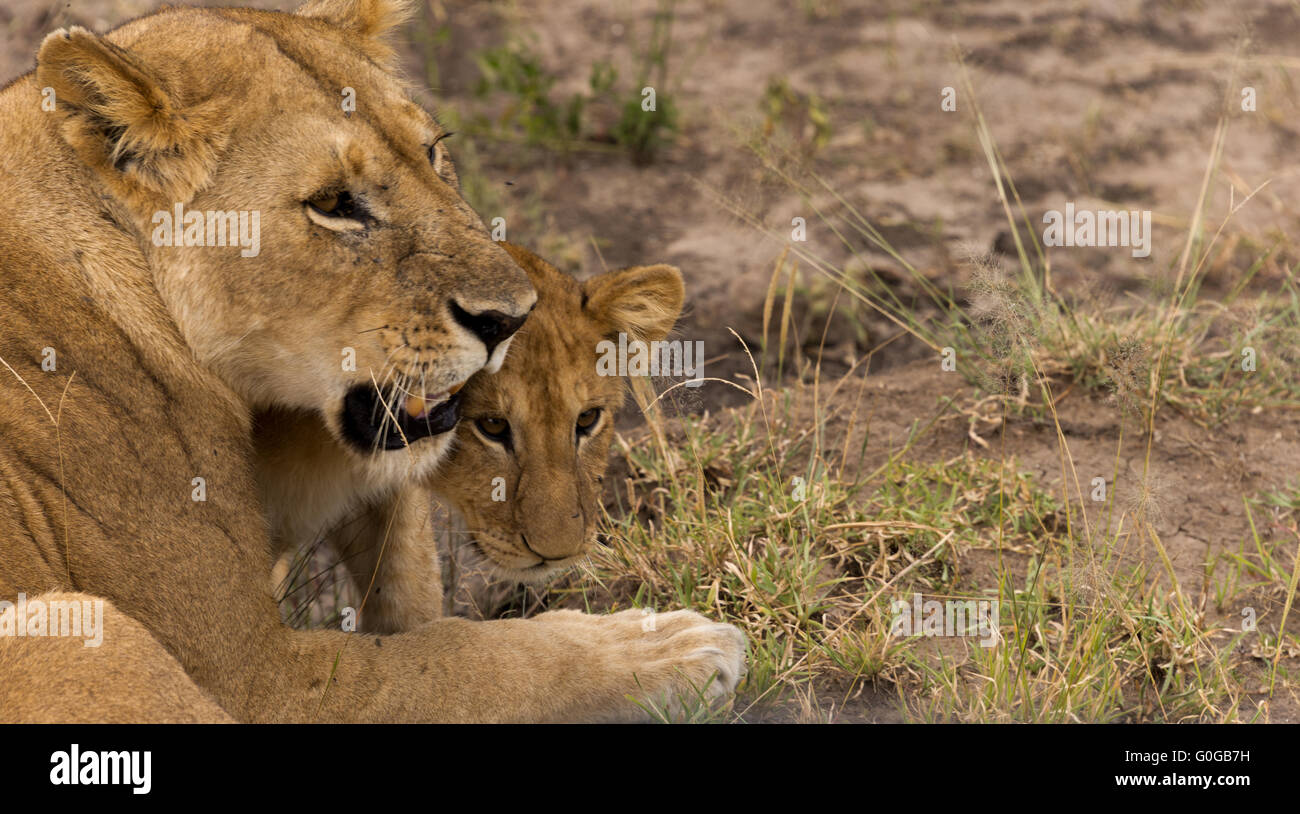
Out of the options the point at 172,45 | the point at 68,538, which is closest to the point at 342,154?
the point at 172,45

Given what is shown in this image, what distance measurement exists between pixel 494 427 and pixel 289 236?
26.7 inches

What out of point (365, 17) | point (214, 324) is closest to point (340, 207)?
point (214, 324)

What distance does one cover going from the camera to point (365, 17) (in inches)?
138

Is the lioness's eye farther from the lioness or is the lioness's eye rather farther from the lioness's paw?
the lioness's paw

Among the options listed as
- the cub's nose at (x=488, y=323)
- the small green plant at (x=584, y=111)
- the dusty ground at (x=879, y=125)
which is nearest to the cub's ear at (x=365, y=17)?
the cub's nose at (x=488, y=323)

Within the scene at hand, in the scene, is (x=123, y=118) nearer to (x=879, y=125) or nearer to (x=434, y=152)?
(x=434, y=152)

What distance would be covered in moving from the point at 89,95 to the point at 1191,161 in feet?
16.1

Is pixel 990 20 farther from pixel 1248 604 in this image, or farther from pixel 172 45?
pixel 172 45

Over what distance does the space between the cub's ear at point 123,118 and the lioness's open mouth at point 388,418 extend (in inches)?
21.9

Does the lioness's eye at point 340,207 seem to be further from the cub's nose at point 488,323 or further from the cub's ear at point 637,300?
the cub's ear at point 637,300

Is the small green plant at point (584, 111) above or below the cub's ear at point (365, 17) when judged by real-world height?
above

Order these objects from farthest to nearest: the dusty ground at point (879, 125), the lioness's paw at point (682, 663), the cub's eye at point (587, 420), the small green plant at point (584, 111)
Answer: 1. the small green plant at point (584, 111)
2. the dusty ground at point (879, 125)
3. the cub's eye at point (587, 420)
4. the lioness's paw at point (682, 663)

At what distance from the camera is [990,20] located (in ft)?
24.1

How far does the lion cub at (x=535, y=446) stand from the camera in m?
3.27
